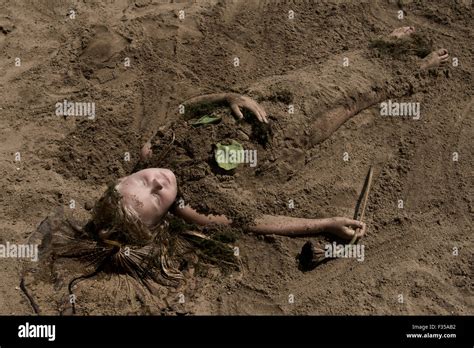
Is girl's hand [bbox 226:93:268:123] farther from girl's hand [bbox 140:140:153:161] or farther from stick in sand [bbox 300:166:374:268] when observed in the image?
stick in sand [bbox 300:166:374:268]

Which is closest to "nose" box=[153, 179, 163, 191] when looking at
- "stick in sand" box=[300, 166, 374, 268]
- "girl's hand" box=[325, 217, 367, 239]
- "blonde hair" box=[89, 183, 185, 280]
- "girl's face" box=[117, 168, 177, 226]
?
"girl's face" box=[117, 168, 177, 226]

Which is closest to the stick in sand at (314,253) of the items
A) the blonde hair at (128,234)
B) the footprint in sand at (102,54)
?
the blonde hair at (128,234)

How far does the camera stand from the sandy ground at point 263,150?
5.01m

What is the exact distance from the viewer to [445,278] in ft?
16.7

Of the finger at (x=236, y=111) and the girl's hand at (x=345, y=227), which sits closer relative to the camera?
the girl's hand at (x=345, y=227)

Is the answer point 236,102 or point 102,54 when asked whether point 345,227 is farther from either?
point 102,54

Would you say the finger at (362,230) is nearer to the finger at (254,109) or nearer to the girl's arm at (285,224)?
the girl's arm at (285,224)

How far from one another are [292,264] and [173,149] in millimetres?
1478

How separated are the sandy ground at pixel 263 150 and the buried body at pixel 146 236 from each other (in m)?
0.06

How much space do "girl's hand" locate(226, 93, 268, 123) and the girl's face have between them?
0.89m
